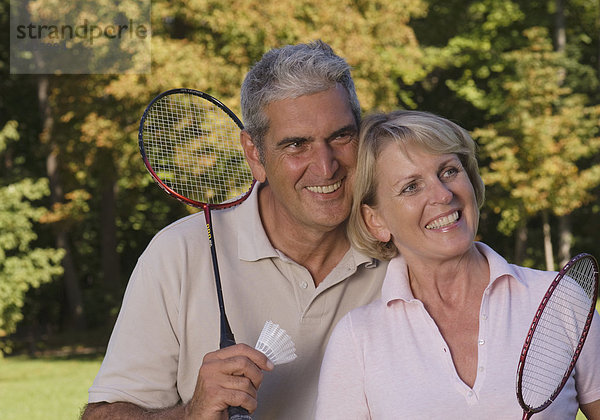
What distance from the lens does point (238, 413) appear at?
3.06 meters

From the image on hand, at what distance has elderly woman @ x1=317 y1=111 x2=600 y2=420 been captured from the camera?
9.86 ft

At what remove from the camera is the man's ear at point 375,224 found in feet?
11.1

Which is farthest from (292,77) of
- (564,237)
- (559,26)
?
(559,26)

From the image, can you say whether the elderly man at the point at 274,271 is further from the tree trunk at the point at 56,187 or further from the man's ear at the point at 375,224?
the tree trunk at the point at 56,187

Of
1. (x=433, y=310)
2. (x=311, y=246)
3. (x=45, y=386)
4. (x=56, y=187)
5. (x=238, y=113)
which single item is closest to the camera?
(x=433, y=310)

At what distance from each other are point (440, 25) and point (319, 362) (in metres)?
23.9

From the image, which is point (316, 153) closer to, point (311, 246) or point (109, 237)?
point (311, 246)

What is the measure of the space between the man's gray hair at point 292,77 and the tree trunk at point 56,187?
18.0 metres

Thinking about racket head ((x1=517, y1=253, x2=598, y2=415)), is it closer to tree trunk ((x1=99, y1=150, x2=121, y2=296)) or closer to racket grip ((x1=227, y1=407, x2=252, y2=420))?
racket grip ((x1=227, y1=407, x2=252, y2=420))

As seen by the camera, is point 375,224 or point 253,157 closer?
point 375,224

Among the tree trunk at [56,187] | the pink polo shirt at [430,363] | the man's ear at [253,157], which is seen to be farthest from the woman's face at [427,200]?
the tree trunk at [56,187]

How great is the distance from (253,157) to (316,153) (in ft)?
1.49

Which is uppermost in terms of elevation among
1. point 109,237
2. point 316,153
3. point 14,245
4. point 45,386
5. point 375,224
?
point 316,153

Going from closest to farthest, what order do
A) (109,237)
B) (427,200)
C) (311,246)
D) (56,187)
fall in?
(427,200) → (311,246) → (56,187) → (109,237)
